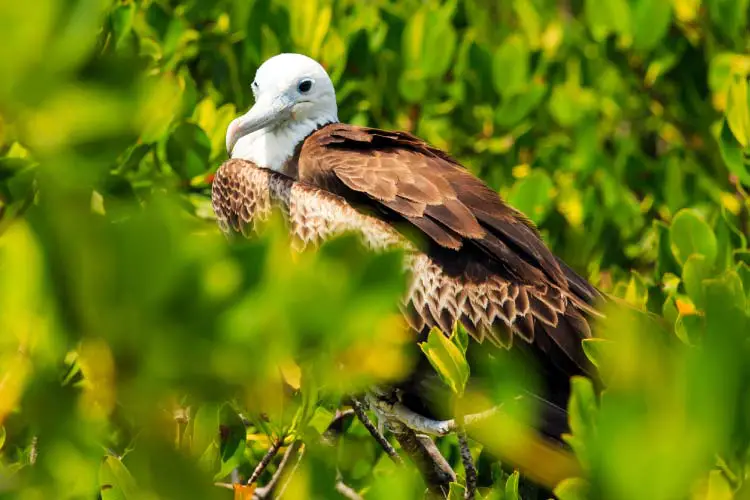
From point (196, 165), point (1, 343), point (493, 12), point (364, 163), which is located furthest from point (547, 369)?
point (493, 12)

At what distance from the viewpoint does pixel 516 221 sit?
12.1ft

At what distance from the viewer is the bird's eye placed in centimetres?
420

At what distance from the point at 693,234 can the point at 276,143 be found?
4.58 ft

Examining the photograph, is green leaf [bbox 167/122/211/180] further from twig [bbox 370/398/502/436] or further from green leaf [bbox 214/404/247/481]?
green leaf [bbox 214/404/247/481]

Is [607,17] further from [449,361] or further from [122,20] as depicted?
[449,361]

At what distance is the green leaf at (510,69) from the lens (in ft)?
15.3

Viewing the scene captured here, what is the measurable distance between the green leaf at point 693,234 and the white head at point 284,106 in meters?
1.29

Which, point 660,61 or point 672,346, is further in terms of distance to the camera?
point 660,61

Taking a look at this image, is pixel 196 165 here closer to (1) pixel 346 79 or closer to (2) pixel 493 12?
(1) pixel 346 79

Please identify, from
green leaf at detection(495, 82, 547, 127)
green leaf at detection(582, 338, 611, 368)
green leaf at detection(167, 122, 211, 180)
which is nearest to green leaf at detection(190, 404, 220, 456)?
green leaf at detection(582, 338, 611, 368)

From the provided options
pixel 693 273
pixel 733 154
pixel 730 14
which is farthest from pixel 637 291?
pixel 730 14

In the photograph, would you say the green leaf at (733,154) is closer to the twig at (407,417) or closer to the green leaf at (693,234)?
the green leaf at (693,234)

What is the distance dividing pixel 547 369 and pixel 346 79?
1665 millimetres

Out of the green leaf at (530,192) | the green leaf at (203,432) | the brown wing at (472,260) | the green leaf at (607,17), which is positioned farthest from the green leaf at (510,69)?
the green leaf at (203,432)
